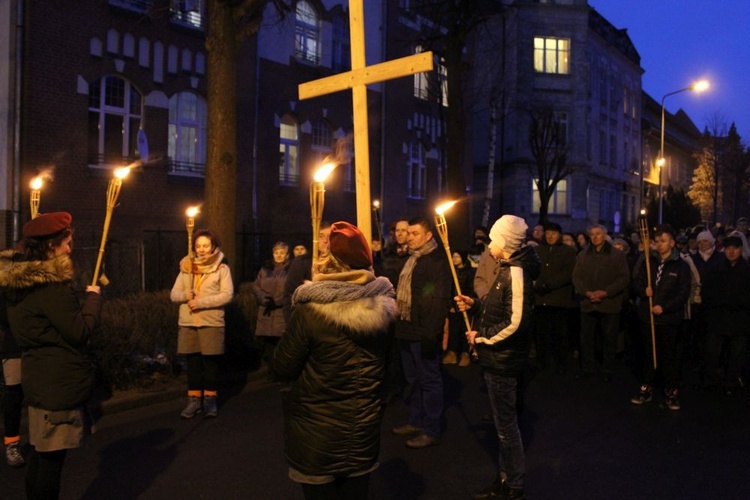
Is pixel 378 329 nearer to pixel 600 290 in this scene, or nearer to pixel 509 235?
pixel 509 235

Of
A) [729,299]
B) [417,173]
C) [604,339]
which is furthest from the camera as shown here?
[417,173]

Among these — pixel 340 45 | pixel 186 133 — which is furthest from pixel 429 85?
pixel 186 133

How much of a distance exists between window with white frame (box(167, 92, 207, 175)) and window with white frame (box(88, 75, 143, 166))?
3.71 feet

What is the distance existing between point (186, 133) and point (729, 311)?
1503 cm

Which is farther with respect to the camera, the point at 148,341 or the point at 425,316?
the point at 148,341

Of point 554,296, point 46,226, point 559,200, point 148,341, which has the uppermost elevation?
point 559,200

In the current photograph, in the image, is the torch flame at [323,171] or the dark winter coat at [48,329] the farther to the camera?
the torch flame at [323,171]

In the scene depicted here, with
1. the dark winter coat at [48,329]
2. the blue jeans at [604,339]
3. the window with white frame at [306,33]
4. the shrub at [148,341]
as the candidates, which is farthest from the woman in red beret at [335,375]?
the window with white frame at [306,33]

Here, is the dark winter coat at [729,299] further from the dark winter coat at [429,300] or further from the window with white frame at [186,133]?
the window with white frame at [186,133]

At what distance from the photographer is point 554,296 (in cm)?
1082

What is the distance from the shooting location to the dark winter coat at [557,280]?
425 inches

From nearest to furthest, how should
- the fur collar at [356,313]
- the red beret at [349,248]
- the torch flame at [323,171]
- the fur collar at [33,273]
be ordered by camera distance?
the fur collar at [356,313] → the red beret at [349,248] → the fur collar at [33,273] → the torch flame at [323,171]

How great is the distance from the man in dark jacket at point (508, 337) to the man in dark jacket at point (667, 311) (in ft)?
12.1

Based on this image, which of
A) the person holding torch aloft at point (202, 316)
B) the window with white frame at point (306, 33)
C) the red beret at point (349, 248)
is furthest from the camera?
the window with white frame at point (306, 33)
